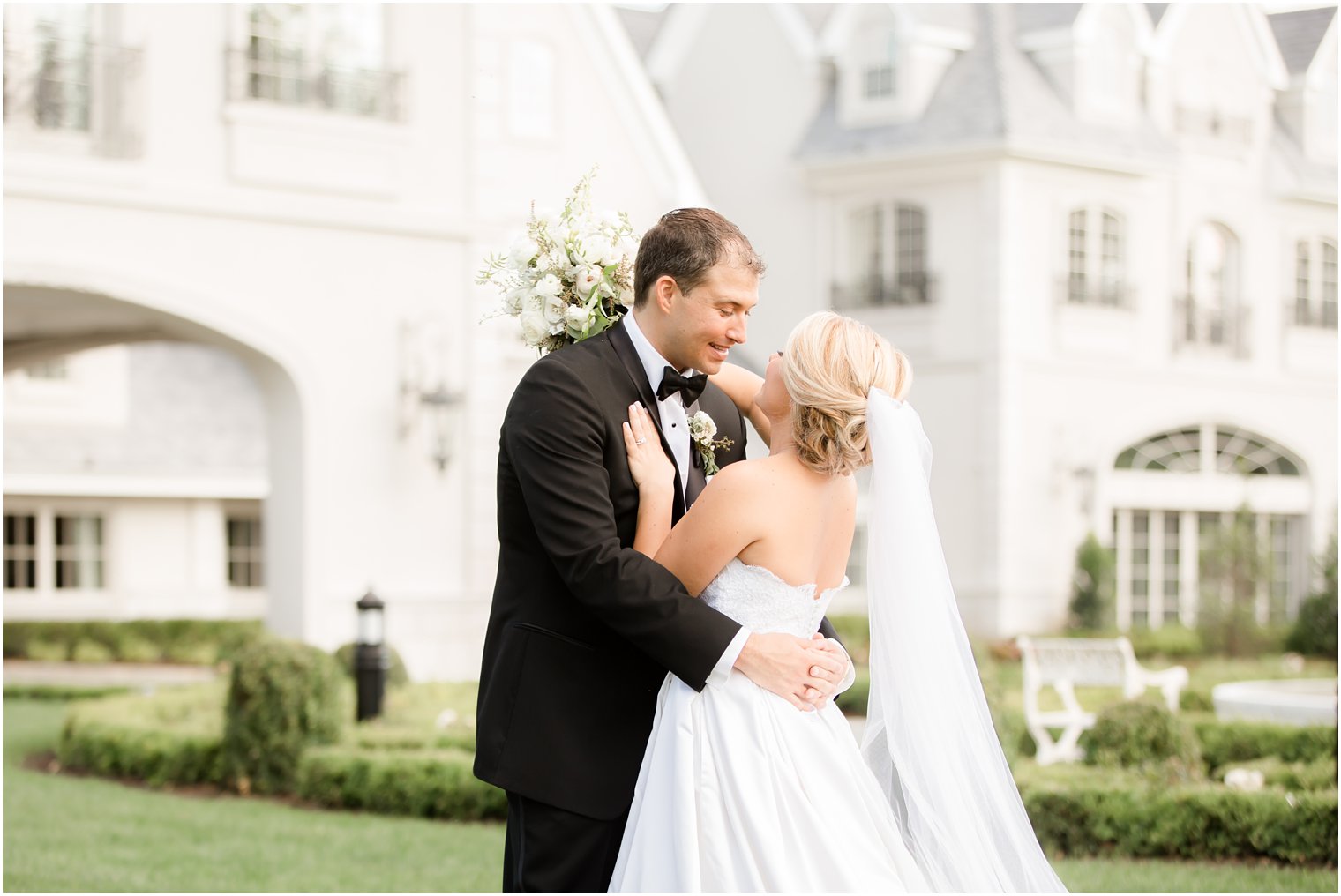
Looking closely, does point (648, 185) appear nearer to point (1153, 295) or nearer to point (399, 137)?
point (399, 137)

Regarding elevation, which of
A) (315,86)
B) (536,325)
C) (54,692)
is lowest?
(54,692)

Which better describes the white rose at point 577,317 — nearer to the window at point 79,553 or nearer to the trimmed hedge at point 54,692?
the trimmed hedge at point 54,692

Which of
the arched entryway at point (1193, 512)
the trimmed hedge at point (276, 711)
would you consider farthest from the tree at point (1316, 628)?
the trimmed hedge at point (276, 711)

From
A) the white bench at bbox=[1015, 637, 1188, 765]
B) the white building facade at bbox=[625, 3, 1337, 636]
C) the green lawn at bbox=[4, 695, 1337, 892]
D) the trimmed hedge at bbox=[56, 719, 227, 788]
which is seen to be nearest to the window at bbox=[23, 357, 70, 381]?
the white building facade at bbox=[625, 3, 1337, 636]

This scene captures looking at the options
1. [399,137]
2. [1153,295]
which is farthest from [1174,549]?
[399,137]

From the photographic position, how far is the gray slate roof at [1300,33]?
1116 inches

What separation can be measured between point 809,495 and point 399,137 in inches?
518

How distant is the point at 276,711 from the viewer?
34.8 ft

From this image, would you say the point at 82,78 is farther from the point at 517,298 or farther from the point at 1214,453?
the point at 1214,453

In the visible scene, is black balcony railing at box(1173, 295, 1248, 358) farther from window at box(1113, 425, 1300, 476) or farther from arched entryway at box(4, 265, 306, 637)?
arched entryway at box(4, 265, 306, 637)

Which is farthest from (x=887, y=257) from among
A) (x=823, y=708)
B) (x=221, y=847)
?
(x=823, y=708)

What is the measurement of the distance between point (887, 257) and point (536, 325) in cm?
2131

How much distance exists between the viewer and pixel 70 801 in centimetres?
1052

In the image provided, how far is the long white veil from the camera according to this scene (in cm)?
395
